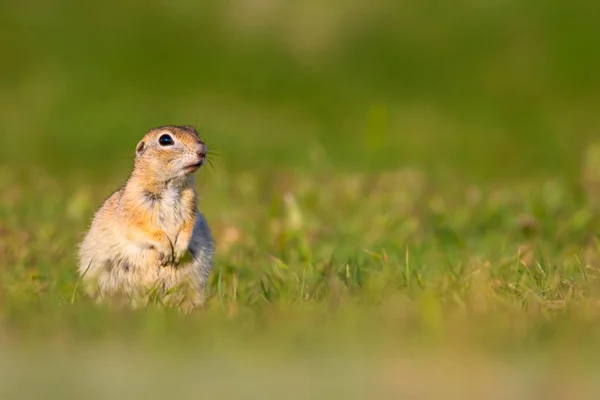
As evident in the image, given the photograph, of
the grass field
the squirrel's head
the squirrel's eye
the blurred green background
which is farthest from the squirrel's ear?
the blurred green background

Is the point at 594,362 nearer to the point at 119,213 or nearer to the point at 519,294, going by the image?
the point at 519,294

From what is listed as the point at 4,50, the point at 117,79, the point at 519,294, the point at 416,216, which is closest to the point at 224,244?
the point at 416,216

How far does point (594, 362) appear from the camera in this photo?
392 cm

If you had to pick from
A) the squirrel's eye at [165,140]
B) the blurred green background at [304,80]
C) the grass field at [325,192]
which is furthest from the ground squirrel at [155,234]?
the blurred green background at [304,80]

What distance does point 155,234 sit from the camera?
6086 millimetres

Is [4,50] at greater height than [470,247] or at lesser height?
greater

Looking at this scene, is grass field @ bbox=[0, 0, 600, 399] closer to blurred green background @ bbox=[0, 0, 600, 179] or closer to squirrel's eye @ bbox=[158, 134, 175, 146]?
blurred green background @ bbox=[0, 0, 600, 179]

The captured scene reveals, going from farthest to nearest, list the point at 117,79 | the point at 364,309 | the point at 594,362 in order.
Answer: the point at 117,79
the point at 364,309
the point at 594,362

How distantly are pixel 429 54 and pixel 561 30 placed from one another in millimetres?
1770

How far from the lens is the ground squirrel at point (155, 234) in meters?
5.91

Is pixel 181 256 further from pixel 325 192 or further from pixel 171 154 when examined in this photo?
pixel 325 192

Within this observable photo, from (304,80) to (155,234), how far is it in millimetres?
9448

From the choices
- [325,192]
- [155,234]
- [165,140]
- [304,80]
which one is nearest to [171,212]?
[155,234]

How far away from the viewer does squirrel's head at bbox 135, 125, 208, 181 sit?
6.49 m
